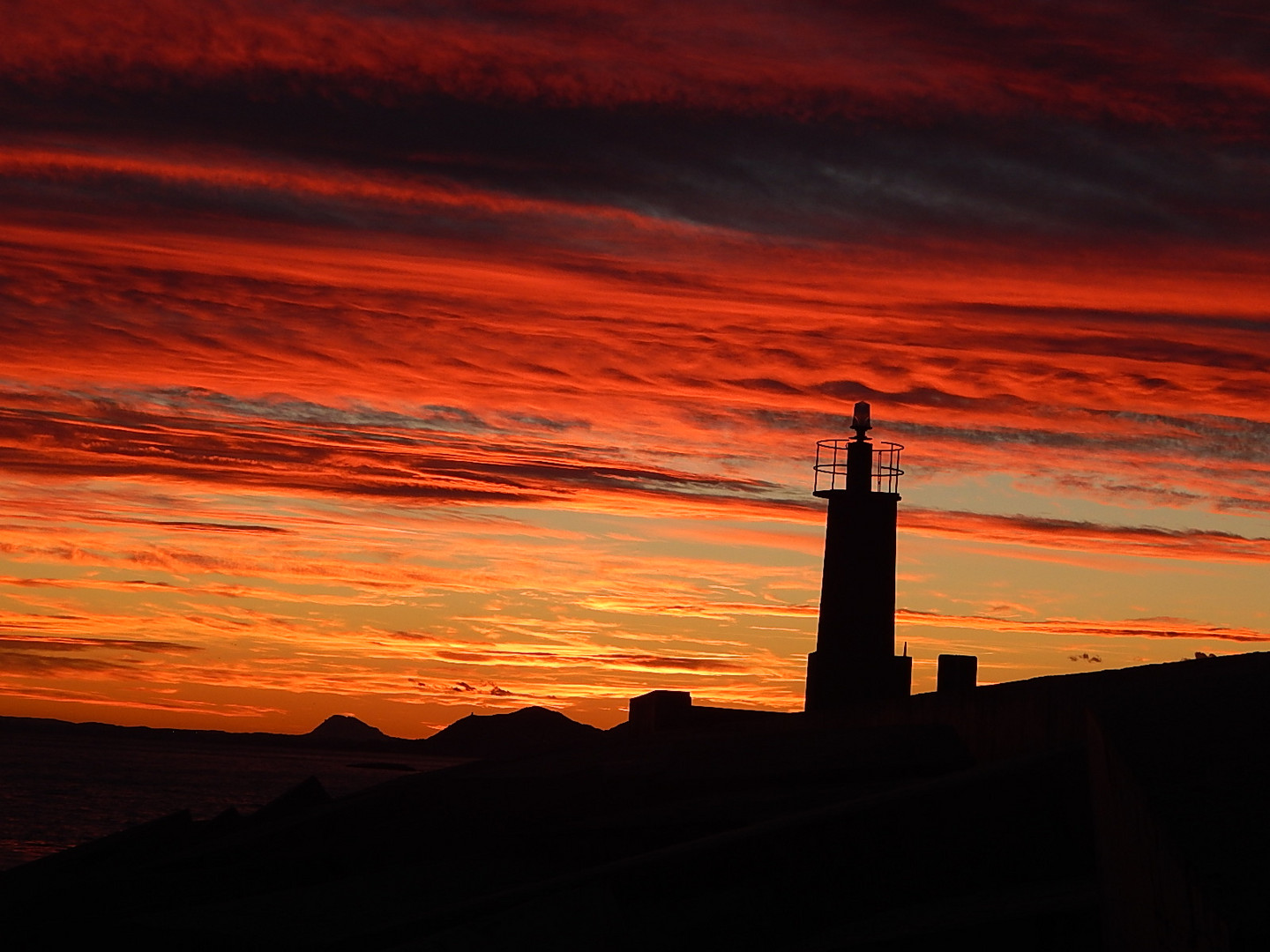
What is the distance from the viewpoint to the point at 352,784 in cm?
9044

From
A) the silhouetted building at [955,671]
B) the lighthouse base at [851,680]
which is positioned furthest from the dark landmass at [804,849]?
the lighthouse base at [851,680]

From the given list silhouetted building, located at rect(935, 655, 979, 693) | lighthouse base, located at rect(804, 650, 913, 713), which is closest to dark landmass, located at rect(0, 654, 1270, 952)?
silhouetted building, located at rect(935, 655, 979, 693)

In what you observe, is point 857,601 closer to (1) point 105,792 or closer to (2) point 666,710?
(2) point 666,710

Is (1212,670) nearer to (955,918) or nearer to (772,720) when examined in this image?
(955,918)

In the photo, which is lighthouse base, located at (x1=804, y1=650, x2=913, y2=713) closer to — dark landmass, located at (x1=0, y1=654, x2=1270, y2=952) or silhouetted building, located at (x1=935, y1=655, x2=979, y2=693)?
silhouetted building, located at (x1=935, y1=655, x2=979, y2=693)

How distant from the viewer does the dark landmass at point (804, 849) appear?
Answer: 14.7 ft

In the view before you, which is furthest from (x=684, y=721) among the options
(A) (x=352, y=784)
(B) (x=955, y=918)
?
(A) (x=352, y=784)

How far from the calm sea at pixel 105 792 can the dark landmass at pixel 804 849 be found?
461 inches

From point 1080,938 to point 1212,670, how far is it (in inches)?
99.9

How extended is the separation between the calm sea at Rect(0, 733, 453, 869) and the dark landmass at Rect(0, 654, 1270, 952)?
11705 mm

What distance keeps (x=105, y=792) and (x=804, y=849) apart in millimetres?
66924

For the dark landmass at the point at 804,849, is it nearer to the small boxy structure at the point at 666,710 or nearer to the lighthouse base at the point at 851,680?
the small boxy structure at the point at 666,710

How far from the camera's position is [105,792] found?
66625mm

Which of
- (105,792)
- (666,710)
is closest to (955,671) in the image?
(666,710)
